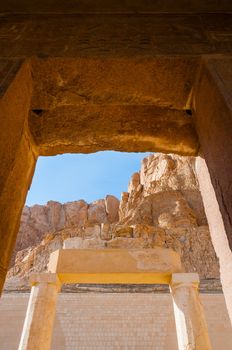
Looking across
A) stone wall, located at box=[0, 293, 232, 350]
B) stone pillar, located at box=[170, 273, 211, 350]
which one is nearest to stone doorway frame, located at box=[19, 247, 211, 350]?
stone pillar, located at box=[170, 273, 211, 350]

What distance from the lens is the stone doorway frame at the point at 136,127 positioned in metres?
1.67

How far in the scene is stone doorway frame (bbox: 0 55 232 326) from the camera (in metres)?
1.67

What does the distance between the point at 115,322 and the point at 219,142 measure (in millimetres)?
13227

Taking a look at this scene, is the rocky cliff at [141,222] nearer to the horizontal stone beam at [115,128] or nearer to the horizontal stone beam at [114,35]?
the horizontal stone beam at [115,128]

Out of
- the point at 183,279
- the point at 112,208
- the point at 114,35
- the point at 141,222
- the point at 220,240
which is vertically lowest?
the point at 220,240

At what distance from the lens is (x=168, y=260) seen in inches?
261

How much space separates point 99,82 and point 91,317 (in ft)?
44.3

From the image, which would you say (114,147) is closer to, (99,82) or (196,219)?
(99,82)

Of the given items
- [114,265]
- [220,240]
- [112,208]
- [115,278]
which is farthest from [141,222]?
[220,240]

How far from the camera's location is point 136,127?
2.55 metres

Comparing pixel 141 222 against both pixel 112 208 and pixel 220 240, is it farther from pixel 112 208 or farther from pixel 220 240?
pixel 220 240

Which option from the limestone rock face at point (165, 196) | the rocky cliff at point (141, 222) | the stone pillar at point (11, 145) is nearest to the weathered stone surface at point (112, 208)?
the rocky cliff at point (141, 222)

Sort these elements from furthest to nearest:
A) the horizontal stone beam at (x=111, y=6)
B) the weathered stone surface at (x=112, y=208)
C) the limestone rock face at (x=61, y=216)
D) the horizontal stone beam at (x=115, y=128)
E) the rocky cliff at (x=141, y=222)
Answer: the weathered stone surface at (x=112, y=208), the limestone rock face at (x=61, y=216), the rocky cliff at (x=141, y=222), the horizontal stone beam at (x=115, y=128), the horizontal stone beam at (x=111, y=6)

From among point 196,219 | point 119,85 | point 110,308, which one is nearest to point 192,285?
point 119,85
